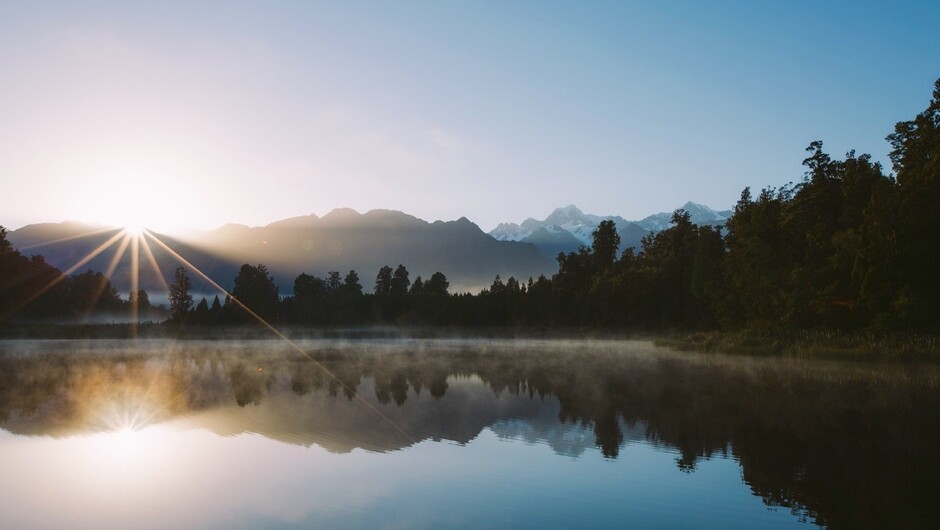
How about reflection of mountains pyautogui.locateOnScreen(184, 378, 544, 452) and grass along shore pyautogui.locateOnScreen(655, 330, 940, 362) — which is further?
grass along shore pyautogui.locateOnScreen(655, 330, 940, 362)

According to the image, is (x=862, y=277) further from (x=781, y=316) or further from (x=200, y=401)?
(x=200, y=401)

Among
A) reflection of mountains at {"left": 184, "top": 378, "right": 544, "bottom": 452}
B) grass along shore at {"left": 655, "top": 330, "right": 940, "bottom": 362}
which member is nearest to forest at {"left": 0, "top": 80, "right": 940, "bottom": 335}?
grass along shore at {"left": 655, "top": 330, "right": 940, "bottom": 362}

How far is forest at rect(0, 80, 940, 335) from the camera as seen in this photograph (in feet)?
197

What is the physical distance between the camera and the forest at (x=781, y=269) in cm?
6019

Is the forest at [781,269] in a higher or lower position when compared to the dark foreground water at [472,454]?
higher

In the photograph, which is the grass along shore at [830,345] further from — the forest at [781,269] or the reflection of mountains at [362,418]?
the reflection of mountains at [362,418]

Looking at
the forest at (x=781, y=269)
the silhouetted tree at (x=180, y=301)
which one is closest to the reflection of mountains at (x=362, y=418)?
the forest at (x=781, y=269)

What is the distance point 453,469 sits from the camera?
56.6ft

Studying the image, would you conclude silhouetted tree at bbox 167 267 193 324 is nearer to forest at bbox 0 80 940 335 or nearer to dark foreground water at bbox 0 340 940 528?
forest at bbox 0 80 940 335

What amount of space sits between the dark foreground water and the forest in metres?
27.9

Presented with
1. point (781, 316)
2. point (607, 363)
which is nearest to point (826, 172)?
point (781, 316)

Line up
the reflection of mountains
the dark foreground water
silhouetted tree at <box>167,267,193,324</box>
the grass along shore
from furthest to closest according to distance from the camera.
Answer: silhouetted tree at <box>167,267,193,324</box> < the grass along shore < the reflection of mountains < the dark foreground water

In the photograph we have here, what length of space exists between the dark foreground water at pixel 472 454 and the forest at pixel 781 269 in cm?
2793

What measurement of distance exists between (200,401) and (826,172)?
252ft
